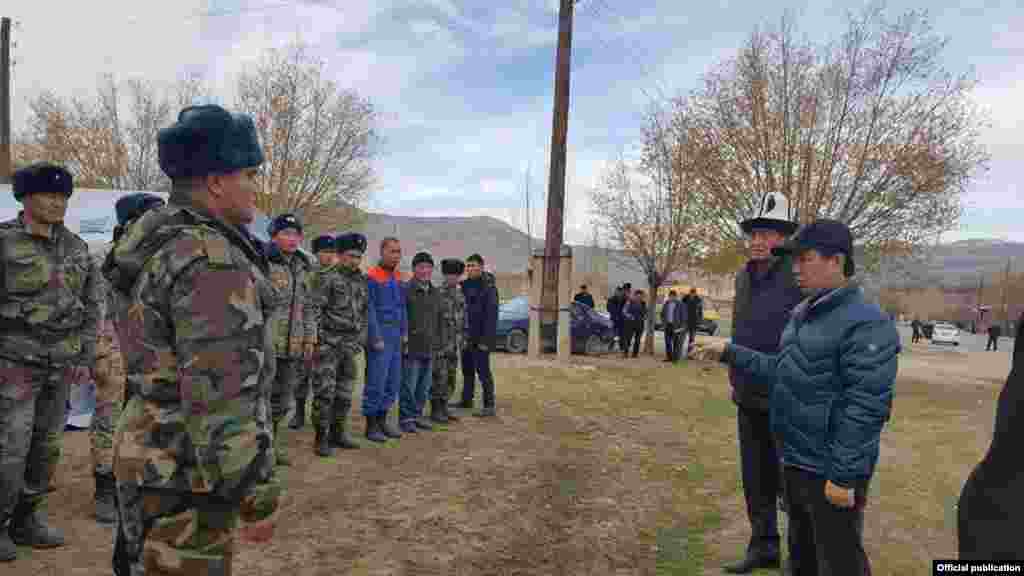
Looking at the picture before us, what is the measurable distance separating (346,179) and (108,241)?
1737cm

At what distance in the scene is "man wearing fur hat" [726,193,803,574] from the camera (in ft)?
12.6

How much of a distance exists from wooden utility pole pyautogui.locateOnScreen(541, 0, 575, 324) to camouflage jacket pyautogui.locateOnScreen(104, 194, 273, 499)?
12925mm

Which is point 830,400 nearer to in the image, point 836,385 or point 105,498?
point 836,385

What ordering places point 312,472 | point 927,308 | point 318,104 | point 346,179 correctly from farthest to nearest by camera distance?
1. point 927,308
2. point 346,179
3. point 318,104
4. point 312,472

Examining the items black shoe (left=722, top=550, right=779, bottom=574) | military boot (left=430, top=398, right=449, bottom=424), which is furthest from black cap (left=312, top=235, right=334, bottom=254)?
black shoe (left=722, top=550, right=779, bottom=574)

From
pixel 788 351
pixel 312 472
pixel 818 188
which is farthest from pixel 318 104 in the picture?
pixel 788 351

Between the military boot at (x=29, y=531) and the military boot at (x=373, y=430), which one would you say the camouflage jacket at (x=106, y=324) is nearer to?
the military boot at (x=29, y=531)

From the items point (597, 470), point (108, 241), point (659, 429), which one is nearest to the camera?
point (597, 470)

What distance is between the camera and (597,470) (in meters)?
6.31

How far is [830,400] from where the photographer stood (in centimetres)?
281

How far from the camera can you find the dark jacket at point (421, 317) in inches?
290

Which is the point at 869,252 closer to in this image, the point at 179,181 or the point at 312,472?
the point at 312,472

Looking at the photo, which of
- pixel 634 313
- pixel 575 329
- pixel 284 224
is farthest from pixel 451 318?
pixel 634 313

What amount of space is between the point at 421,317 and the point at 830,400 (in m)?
5.15
